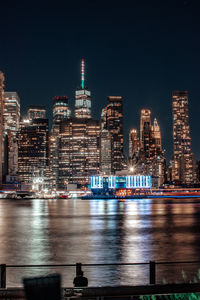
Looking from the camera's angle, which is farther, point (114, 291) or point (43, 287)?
point (114, 291)

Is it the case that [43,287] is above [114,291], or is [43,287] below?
above

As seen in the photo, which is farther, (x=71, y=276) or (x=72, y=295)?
(x=71, y=276)

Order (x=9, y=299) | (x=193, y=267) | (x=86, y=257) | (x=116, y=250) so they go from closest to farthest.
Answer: (x=9, y=299)
(x=193, y=267)
(x=86, y=257)
(x=116, y=250)

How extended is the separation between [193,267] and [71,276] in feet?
23.4

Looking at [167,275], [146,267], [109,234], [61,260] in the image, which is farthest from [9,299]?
[109,234]

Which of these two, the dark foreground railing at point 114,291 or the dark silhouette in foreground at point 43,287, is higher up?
the dark silhouette in foreground at point 43,287

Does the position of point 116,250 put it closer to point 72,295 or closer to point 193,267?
point 193,267

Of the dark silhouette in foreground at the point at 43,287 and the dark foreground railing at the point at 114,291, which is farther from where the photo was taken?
the dark foreground railing at the point at 114,291

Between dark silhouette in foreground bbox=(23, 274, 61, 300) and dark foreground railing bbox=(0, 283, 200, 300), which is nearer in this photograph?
dark silhouette in foreground bbox=(23, 274, 61, 300)

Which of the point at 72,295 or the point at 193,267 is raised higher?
the point at 72,295

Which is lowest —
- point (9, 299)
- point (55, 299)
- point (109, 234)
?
point (109, 234)

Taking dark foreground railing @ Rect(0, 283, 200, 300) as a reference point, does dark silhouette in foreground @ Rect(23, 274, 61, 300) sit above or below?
above

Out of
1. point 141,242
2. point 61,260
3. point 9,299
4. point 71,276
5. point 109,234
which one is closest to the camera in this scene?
point 9,299

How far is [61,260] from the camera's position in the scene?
26.0 meters
